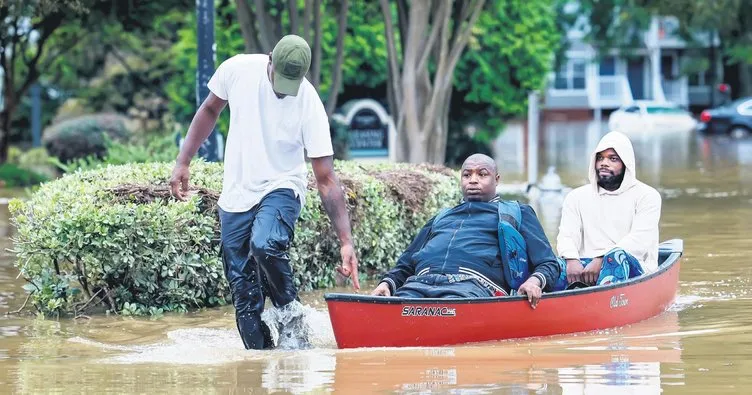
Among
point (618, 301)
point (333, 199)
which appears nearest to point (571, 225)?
point (618, 301)

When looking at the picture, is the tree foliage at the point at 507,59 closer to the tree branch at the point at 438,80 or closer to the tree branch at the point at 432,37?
the tree branch at the point at 438,80

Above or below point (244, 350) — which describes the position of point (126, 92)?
above

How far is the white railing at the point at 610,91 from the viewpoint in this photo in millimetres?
79500

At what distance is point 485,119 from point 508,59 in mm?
1736

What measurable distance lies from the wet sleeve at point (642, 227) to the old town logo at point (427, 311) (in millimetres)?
2102

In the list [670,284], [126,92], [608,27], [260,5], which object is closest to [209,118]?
[670,284]

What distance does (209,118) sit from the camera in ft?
31.1

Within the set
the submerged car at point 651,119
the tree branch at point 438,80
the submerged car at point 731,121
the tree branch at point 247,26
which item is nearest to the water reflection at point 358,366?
the tree branch at point 247,26

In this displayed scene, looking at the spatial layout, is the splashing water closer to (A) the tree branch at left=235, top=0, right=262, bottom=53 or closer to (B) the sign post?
(B) the sign post

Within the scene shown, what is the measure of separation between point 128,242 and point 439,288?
2916 mm

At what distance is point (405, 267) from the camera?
987cm

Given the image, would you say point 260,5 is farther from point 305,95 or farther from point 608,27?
point 608,27

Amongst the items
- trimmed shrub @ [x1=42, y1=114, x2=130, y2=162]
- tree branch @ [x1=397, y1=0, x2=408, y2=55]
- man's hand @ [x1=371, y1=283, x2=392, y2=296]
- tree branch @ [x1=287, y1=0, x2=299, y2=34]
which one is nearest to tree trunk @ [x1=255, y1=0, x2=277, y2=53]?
tree branch @ [x1=287, y1=0, x2=299, y2=34]

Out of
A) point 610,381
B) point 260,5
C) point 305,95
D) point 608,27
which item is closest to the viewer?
point 610,381
